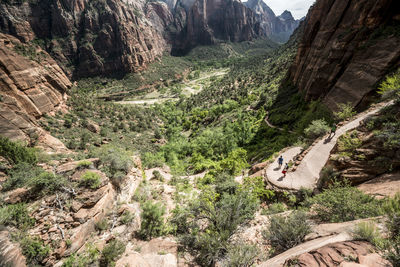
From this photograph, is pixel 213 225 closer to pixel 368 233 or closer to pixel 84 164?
pixel 368 233

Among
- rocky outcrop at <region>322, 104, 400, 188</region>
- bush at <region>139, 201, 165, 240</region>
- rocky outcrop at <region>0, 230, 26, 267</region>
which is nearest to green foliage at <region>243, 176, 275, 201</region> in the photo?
rocky outcrop at <region>322, 104, 400, 188</region>

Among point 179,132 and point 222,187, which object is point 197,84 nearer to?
point 179,132

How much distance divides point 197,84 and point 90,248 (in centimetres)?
12295

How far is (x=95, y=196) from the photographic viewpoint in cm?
939

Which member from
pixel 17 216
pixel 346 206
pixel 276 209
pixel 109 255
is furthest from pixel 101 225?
pixel 346 206

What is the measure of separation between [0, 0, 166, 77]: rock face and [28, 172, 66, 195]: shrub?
126 m

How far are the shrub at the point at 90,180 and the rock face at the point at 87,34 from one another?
12542 centimetres

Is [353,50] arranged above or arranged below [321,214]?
above

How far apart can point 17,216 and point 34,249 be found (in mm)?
1817

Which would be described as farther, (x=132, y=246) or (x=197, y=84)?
(x=197, y=84)

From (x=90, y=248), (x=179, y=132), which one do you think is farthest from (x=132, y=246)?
(x=179, y=132)

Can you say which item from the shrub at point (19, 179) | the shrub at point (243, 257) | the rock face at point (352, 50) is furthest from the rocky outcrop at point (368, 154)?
the shrub at point (19, 179)

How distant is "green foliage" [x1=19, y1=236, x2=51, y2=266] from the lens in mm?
6570

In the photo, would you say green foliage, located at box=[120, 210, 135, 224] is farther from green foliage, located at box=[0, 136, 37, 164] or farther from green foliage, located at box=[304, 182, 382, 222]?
green foliage, located at box=[304, 182, 382, 222]
